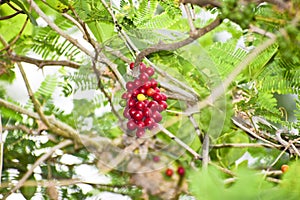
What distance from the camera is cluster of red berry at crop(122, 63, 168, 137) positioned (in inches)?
17.6

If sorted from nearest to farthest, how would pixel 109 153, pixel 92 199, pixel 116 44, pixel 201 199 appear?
pixel 201 199 < pixel 116 44 < pixel 109 153 < pixel 92 199

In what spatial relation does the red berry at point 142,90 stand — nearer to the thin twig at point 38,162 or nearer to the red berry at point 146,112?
the red berry at point 146,112

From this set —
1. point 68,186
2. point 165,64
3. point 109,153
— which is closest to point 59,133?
point 68,186

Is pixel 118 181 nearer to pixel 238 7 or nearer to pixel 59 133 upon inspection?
pixel 59 133

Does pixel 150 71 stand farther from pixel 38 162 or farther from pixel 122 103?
pixel 38 162

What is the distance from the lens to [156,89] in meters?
0.48

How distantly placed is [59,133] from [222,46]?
1.42ft

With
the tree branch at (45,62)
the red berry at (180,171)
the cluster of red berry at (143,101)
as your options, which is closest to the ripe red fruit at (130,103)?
the cluster of red berry at (143,101)

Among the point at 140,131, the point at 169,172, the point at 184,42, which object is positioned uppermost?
the point at 184,42

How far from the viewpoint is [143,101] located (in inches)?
17.8

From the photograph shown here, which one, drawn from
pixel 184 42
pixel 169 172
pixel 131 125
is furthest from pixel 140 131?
pixel 169 172

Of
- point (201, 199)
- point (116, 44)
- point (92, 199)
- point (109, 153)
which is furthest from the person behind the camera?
point (92, 199)

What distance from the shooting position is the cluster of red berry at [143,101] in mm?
448

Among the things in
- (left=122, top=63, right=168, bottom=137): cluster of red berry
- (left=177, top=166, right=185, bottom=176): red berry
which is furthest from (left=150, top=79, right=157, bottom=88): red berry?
(left=177, top=166, right=185, bottom=176): red berry
